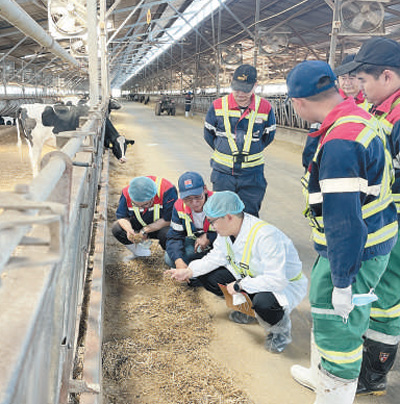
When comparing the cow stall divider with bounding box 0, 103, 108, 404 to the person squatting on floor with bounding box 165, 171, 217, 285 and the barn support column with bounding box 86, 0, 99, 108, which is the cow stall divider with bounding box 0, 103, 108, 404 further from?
the barn support column with bounding box 86, 0, 99, 108

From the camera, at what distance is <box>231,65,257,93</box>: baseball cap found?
3373 mm

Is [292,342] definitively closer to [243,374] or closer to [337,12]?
[243,374]

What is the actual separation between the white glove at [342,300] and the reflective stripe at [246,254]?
3.15ft

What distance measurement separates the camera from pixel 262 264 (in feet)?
8.70

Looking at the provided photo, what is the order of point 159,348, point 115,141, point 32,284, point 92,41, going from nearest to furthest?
point 32,284, point 159,348, point 92,41, point 115,141

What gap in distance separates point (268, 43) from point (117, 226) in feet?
36.8

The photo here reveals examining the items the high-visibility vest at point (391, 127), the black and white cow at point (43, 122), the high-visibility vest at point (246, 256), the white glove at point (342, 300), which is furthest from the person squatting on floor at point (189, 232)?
the black and white cow at point (43, 122)

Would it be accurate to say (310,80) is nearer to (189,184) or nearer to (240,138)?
(189,184)

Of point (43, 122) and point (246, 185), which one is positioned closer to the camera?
point (246, 185)

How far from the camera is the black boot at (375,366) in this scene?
2168 millimetres

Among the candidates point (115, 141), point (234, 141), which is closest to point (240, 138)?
point (234, 141)

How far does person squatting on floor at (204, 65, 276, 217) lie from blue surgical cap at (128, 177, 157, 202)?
0.63 metres

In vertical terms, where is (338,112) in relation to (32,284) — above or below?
above

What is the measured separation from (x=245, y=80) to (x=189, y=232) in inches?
53.8
